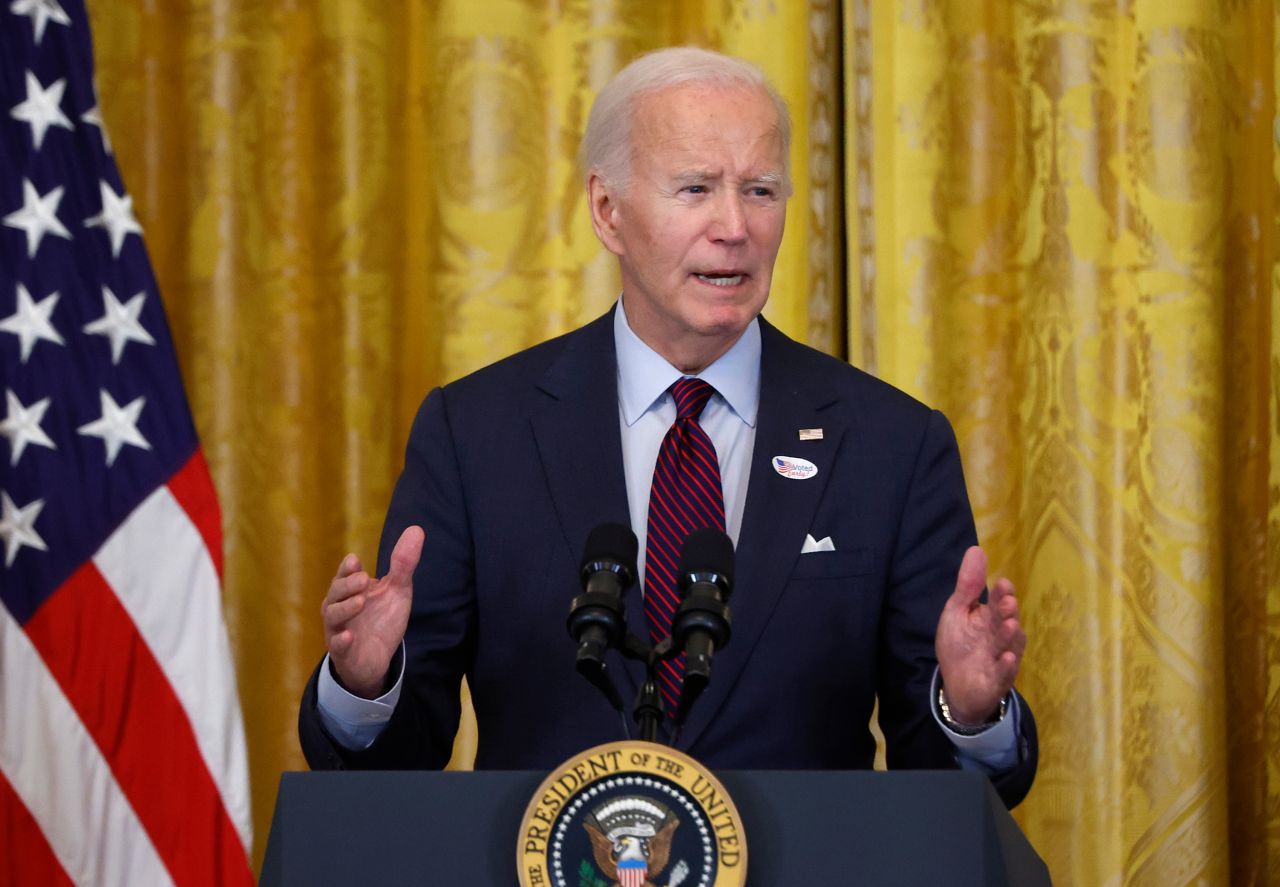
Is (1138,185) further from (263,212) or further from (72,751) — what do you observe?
(72,751)

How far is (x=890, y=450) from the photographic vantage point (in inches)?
95.3

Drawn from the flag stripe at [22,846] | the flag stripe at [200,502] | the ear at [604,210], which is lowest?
the flag stripe at [22,846]

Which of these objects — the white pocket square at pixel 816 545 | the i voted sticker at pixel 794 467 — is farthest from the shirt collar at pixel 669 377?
the white pocket square at pixel 816 545

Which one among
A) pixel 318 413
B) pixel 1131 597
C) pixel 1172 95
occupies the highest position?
pixel 1172 95

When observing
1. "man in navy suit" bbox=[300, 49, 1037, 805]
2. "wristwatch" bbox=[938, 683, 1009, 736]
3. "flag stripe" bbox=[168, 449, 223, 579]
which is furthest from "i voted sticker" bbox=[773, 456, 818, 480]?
"flag stripe" bbox=[168, 449, 223, 579]

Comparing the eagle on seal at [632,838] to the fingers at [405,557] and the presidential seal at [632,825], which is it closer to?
the presidential seal at [632,825]

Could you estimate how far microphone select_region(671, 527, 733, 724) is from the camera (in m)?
1.56

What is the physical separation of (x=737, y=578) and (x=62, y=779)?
1.38m

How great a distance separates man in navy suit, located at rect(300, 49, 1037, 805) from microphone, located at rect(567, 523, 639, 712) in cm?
55

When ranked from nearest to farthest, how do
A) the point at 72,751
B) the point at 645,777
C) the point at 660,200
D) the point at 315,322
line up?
the point at 645,777
the point at 660,200
the point at 72,751
the point at 315,322

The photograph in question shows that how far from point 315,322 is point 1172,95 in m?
1.97

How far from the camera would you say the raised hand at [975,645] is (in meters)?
1.75

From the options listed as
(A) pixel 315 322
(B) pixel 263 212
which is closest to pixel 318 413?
(A) pixel 315 322

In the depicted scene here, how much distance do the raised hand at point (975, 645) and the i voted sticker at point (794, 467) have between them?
0.54 metres
